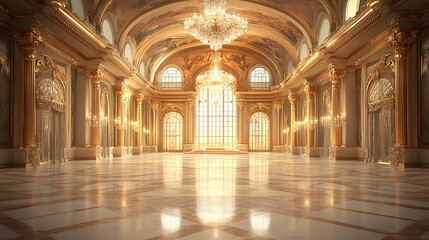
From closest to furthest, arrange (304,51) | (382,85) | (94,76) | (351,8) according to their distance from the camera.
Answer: (382,85)
(351,8)
(94,76)
(304,51)

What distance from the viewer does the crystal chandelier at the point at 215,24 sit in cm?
1370

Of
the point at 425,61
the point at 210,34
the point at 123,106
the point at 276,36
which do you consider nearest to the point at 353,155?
the point at 425,61

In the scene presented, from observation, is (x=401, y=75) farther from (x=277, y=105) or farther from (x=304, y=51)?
(x=277, y=105)

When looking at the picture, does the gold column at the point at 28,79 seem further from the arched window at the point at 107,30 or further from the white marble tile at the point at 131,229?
the white marble tile at the point at 131,229

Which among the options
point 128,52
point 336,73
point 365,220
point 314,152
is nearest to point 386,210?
point 365,220

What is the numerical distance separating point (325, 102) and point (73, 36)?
1107 cm

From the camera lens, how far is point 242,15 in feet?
64.6

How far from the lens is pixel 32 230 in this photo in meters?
2.81

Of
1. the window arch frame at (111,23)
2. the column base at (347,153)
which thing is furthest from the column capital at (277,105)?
the window arch frame at (111,23)

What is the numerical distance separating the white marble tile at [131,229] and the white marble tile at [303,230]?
0.51m

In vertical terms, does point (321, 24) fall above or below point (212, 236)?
above

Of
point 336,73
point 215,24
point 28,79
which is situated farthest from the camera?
point 336,73

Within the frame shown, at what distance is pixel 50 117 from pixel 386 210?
455 inches

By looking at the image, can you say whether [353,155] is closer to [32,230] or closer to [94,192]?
[94,192]
